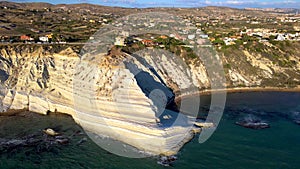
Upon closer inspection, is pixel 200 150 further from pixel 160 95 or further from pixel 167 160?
pixel 160 95

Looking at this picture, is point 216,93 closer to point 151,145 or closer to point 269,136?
point 269,136

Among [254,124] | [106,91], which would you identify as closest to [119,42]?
[106,91]

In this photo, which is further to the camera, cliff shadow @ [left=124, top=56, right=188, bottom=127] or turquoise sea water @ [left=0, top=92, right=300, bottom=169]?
cliff shadow @ [left=124, top=56, right=188, bottom=127]

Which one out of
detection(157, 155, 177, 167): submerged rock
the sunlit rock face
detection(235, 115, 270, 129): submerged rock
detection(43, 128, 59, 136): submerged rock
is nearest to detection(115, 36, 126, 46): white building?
the sunlit rock face

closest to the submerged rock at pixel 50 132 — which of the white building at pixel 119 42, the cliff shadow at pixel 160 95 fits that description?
the cliff shadow at pixel 160 95

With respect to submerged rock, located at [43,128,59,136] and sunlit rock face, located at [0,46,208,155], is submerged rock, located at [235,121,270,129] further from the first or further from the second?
submerged rock, located at [43,128,59,136]

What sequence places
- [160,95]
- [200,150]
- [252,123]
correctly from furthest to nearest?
1. [160,95]
2. [252,123]
3. [200,150]
